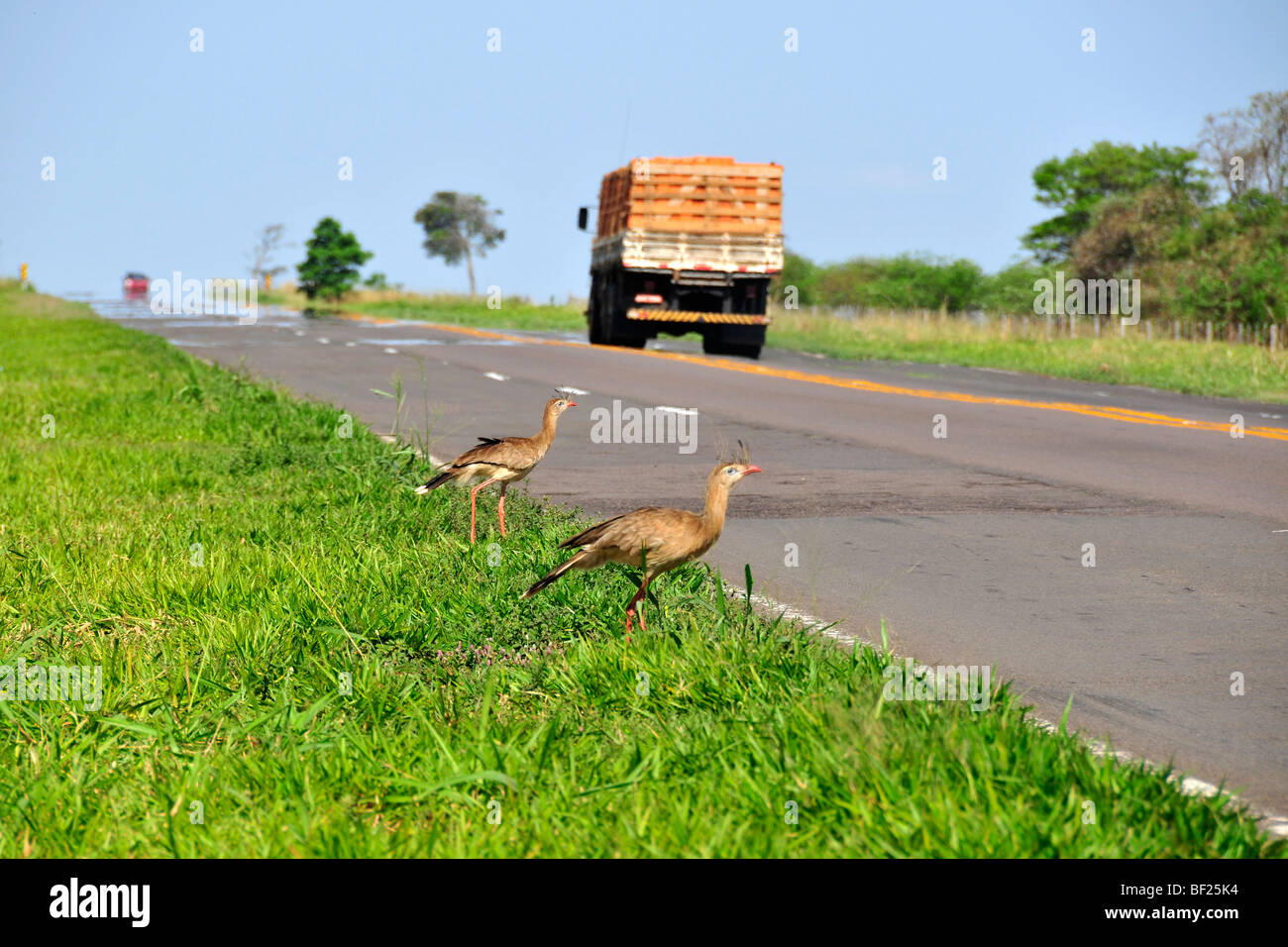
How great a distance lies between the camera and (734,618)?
578cm

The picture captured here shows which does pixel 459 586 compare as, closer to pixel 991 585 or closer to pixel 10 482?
pixel 991 585

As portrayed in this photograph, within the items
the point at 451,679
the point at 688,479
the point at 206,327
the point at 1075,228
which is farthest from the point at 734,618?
the point at 1075,228

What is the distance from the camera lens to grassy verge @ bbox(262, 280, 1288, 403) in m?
25.3

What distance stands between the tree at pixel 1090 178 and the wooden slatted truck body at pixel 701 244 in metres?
54.8

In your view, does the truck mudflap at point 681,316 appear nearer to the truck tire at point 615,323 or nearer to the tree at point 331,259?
the truck tire at point 615,323

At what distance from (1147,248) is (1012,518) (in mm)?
54918

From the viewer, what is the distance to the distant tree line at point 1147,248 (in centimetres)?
4769

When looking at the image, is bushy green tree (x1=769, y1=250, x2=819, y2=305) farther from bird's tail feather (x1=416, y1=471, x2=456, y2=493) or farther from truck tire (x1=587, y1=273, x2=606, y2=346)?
bird's tail feather (x1=416, y1=471, x2=456, y2=493)

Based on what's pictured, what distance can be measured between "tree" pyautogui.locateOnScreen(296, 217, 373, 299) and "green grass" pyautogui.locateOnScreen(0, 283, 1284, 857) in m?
95.2

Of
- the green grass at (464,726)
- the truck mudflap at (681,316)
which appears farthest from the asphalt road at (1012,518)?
the truck mudflap at (681,316)

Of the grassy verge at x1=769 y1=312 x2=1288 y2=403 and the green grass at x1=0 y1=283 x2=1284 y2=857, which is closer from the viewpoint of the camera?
the green grass at x1=0 y1=283 x2=1284 y2=857

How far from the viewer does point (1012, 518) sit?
9344 mm

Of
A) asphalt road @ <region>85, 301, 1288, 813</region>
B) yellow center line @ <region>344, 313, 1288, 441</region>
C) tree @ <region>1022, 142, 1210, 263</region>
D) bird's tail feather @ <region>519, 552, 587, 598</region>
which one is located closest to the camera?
bird's tail feather @ <region>519, 552, 587, 598</region>

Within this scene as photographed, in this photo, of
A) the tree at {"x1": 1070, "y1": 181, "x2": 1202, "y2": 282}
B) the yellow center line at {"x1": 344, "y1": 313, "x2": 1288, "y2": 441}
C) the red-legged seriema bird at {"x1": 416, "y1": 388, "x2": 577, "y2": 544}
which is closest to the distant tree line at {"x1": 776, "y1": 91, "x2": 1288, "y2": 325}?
the tree at {"x1": 1070, "y1": 181, "x2": 1202, "y2": 282}
